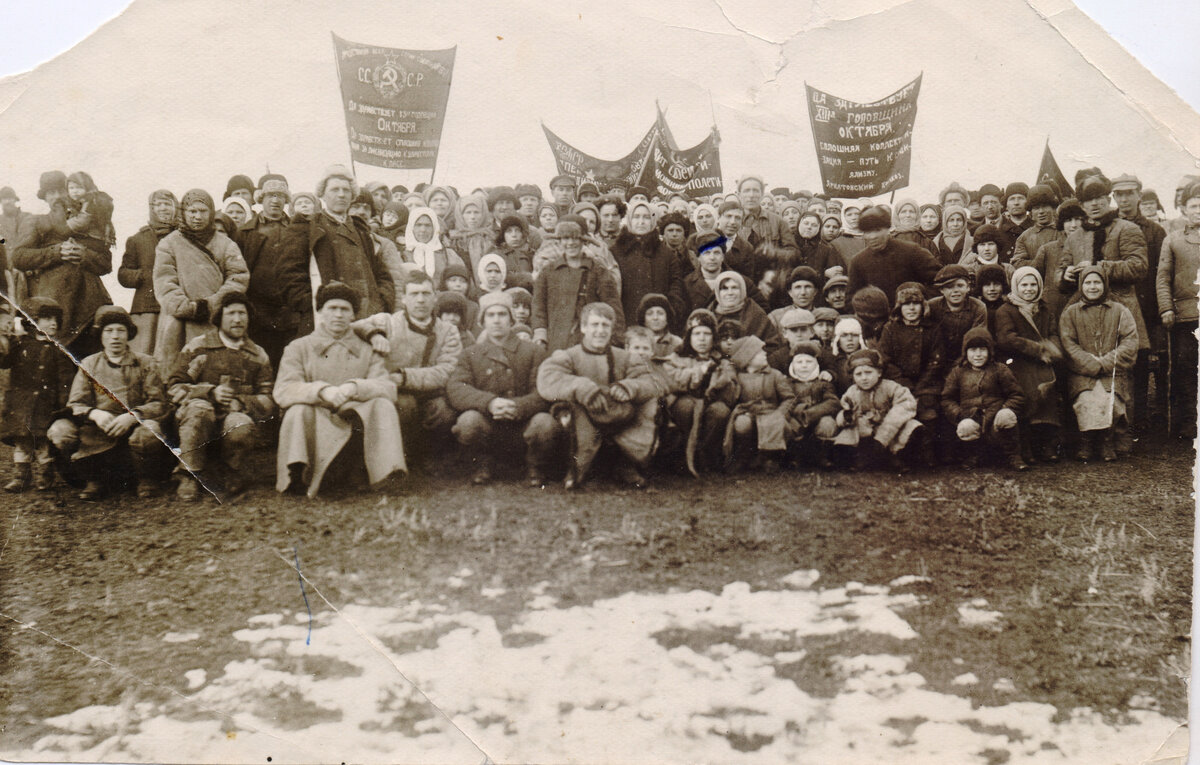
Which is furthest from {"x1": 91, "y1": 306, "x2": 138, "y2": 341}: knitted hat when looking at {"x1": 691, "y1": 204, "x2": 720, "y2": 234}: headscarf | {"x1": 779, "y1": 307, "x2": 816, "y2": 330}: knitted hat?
{"x1": 779, "y1": 307, "x2": 816, "y2": 330}: knitted hat

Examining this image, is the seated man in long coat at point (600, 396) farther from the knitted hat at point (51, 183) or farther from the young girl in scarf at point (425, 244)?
the knitted hat at point (51, 183)

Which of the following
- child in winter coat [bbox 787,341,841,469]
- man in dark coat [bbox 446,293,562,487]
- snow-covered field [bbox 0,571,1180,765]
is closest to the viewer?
snow-covered field [bbox 0,571,1180,765]

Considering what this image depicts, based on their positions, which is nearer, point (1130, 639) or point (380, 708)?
point (380, 708)

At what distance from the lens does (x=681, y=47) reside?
271 centimetres

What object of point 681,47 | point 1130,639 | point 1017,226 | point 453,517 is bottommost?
point 1130,639

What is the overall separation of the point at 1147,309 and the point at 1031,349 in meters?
0.45

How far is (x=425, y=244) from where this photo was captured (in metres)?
2.68

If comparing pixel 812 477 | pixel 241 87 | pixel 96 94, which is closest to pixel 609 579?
pixel 812 477

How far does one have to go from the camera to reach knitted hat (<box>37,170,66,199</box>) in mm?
2617

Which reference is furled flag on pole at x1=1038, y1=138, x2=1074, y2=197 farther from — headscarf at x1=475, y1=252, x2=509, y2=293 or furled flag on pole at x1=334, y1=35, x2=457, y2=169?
furled flag on pole at x1=334, y1=35, x2=457, y2=169

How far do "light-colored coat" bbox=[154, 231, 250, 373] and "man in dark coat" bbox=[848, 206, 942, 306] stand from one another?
6.91ft

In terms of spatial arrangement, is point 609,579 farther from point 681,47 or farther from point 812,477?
point 681,47

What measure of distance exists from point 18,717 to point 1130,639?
372 cm

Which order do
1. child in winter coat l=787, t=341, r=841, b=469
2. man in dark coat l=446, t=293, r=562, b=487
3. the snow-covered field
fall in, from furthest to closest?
child in winter coat l=787, t=341, r=841, b=469, man in dark coat l=446, t=293, r=562, b=487, the snow-covered field
